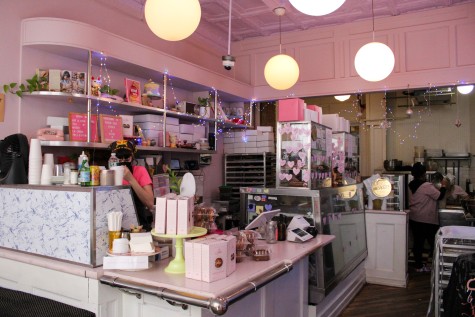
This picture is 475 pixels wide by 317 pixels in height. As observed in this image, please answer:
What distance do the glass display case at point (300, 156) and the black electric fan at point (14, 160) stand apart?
89.6 inches

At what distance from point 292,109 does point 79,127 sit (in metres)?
2.06

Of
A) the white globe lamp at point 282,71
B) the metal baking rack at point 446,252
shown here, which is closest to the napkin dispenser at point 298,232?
the metal baking rack at point 446,252

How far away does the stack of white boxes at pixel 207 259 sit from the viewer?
6.70 feet

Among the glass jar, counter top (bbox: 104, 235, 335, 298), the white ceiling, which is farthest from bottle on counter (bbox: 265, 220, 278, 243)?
the white ceiling

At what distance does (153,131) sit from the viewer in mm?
4535

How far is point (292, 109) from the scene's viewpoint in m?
3.91

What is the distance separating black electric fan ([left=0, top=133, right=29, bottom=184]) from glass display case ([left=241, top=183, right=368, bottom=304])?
6.71 feet

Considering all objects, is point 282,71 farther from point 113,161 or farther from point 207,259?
point 207,259

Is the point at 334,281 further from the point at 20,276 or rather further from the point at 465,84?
the point at 465,84

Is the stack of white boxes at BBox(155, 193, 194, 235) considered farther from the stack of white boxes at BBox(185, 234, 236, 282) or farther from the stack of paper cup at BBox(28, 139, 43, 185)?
the stack of paper cup at BBox(28, 139, 43, 185)

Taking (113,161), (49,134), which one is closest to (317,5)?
(113,161)

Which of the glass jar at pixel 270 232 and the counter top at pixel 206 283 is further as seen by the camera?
the glass jar at pixel 270 232

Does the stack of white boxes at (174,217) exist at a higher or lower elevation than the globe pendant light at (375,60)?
lower

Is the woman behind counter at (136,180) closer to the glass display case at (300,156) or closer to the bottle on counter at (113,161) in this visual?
the bottle on counter at (113,161)
